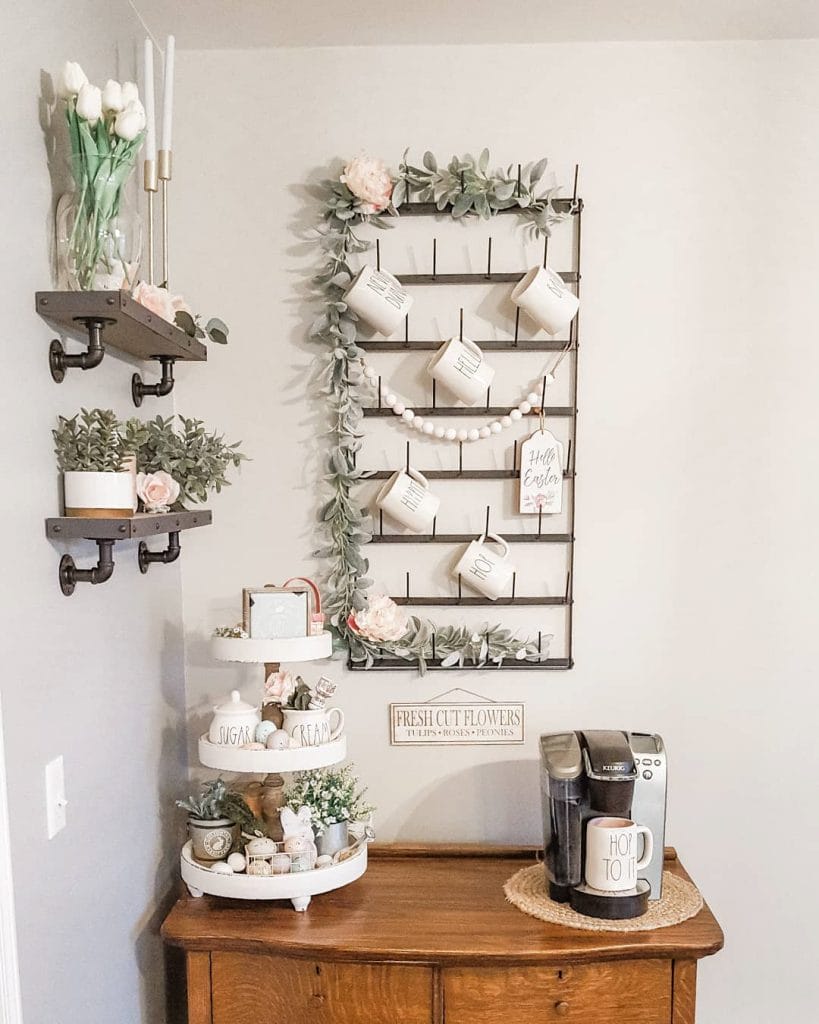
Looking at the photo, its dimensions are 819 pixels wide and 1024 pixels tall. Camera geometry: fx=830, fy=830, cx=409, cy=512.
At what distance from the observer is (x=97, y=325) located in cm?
124

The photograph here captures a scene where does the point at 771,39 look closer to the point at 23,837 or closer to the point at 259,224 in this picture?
the point at 259,224

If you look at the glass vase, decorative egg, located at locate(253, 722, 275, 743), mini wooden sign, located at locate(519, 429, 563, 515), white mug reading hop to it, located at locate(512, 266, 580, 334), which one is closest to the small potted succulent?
decorative egg, located at locate(253, 722, 275, 743)

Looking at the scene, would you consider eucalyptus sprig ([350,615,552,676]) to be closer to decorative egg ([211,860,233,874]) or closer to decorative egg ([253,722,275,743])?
decorative egg ([253,722,275,743])

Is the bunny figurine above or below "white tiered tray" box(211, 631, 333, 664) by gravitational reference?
below

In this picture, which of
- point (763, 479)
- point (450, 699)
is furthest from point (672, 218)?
point (450, 699)

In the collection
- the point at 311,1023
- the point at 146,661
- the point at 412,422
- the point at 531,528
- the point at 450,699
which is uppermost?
the point at 412,422

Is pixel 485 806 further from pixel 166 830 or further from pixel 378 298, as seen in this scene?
pixel 378 298

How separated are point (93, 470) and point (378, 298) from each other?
0.75 m

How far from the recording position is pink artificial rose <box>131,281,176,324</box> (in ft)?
4.45

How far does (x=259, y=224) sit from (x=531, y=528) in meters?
0.91

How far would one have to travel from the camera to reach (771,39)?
1787 millimetres

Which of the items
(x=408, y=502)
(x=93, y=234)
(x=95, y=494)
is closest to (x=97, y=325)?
(x=93, y=234)

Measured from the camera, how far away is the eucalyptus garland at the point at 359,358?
5.82 feet

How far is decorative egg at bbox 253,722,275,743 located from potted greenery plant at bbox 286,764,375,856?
14 cm
